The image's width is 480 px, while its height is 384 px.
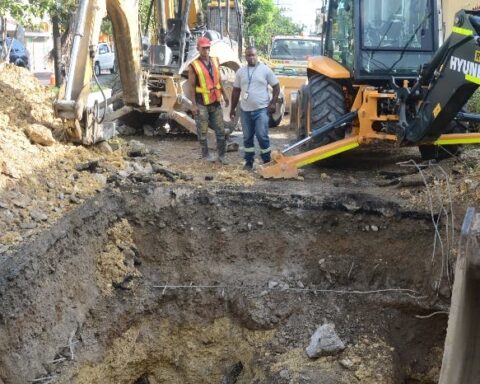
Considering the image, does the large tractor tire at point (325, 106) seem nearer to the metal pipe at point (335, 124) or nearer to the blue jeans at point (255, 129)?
the metal pipe at point (335, 124)

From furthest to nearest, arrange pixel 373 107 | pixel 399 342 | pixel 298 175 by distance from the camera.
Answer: pixel 298 175 < pixel 373 107 < pixel 399 342

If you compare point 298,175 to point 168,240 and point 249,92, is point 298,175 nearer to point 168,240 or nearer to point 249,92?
point 249,92

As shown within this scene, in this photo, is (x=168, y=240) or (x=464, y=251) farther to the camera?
(x=168, y=240)

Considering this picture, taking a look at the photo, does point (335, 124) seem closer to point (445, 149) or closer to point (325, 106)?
point (325, 106)

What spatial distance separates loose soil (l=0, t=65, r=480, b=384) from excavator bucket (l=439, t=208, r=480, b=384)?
3.74ft

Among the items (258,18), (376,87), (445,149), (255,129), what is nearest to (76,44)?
(255,129)

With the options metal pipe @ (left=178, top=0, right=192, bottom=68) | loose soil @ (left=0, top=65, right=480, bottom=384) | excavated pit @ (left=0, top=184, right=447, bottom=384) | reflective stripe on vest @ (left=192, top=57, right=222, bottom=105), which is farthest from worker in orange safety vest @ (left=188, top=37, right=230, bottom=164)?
metal pipe @ (left=178, top=0, right=192, bottom=68)

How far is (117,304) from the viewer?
6.20 metres

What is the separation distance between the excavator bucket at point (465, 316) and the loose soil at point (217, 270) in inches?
44.9

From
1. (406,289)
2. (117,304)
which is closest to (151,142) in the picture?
(117,304)

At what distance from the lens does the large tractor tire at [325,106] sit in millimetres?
7953

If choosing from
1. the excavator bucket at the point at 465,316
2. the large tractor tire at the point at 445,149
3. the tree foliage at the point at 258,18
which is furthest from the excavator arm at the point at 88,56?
the tree foliage at the point at 258,18

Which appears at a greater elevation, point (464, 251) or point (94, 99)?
point (94, 99)

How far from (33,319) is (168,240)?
79.5 inches
